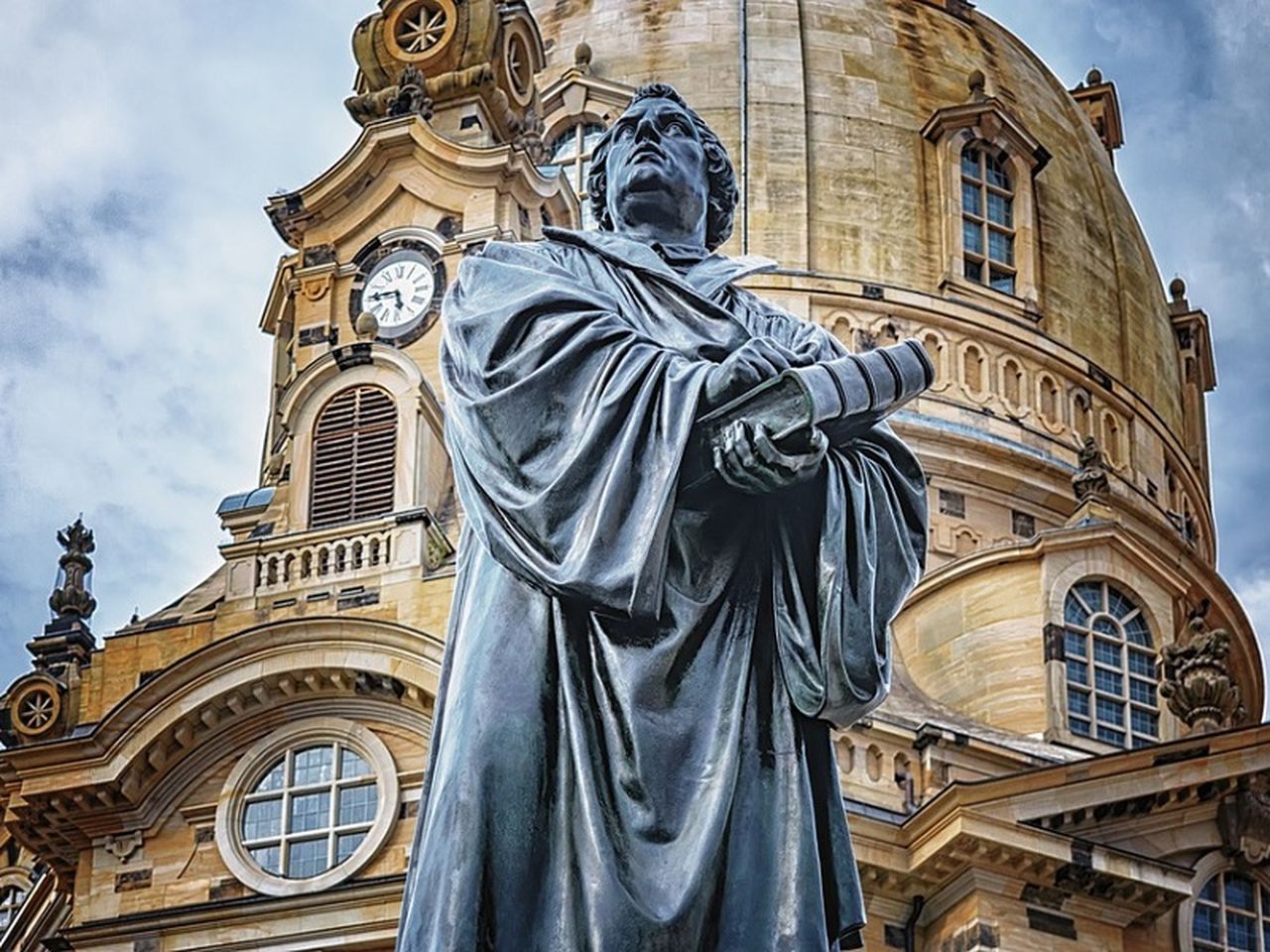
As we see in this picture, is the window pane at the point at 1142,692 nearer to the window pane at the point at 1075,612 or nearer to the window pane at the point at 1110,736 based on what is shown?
the window pane at the point at 1110,736

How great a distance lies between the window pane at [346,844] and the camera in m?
31.7

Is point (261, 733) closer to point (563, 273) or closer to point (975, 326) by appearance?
point (975, 326)

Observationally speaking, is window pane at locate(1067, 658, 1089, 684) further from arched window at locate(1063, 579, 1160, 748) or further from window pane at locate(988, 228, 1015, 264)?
window pane at locate(988, 228, 1015, 264)

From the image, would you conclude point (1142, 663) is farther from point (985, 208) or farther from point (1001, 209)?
point (1001, 209)

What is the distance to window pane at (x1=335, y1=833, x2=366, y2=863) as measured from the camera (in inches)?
1249

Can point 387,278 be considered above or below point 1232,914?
above

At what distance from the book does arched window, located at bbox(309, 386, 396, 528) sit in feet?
95.1

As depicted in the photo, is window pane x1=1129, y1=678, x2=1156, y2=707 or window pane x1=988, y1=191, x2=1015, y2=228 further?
window pane x1=988, y1=191, x2=1015, y2=228

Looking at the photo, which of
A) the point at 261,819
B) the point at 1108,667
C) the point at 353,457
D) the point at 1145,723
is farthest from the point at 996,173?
the point at 261,819

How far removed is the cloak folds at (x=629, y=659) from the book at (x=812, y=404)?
0.20ft

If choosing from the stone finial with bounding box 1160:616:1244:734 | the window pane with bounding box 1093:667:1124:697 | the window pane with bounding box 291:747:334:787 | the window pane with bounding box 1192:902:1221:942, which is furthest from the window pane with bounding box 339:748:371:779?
the window pane with bounding box 1093:667:1124:697

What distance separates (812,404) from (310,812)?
1055 inches

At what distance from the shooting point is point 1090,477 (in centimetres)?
4388

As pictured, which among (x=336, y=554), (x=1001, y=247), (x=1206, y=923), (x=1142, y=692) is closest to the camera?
(x=336, y=554)
